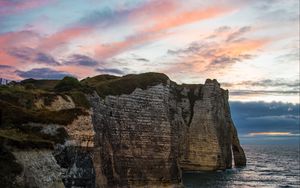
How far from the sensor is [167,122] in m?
75.6

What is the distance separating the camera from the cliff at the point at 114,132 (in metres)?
35.8

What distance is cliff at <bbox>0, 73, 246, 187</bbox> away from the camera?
35.8m

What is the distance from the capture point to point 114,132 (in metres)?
68.4

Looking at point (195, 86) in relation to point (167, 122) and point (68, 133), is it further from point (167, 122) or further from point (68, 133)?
point (68, 133)

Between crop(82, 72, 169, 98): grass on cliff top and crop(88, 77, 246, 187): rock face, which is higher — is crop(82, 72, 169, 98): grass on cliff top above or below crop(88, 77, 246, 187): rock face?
above

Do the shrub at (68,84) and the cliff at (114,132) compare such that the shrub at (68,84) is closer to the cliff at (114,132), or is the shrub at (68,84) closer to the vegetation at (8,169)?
the cliff at (114,132)

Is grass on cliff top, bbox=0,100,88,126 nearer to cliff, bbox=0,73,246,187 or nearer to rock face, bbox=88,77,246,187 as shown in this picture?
cliff, bbox=0,73,246,187

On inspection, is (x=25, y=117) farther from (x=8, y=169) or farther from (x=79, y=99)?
(x=79, y=99)

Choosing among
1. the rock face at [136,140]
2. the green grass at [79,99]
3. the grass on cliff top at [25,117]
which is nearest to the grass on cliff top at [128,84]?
the rock face at [136,140]

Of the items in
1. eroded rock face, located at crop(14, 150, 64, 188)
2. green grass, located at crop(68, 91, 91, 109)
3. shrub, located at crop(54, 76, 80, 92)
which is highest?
shrub, located at crop(54, 76, 80, 92)

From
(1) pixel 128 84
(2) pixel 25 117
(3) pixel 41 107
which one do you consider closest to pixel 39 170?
(2) pixel 25 117

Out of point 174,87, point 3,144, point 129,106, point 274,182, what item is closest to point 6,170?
point 3,144

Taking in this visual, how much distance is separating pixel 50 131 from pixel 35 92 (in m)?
15.3

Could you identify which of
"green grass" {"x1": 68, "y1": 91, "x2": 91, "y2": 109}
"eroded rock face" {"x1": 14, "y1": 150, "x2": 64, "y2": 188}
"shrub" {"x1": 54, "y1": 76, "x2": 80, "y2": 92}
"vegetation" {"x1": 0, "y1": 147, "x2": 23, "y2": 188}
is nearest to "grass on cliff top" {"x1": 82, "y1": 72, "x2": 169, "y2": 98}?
"shrub" {"x1": 54, "y1": 76, "x2": 80, "y2": 92}
